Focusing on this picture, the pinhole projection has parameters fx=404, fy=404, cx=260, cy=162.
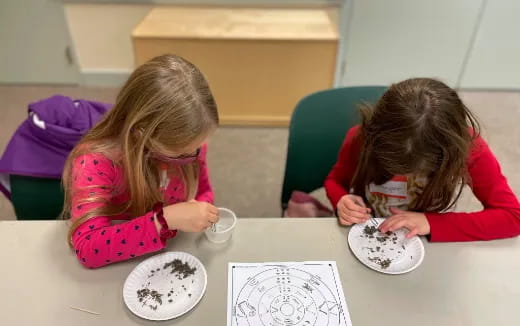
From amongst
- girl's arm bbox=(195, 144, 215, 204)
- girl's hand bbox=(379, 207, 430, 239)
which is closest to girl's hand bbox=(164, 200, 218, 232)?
girl's arm bbox=(195, 144, 215, 204)

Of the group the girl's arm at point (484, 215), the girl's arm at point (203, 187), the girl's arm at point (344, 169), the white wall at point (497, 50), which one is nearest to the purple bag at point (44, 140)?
the girl's arm at point (203, 187)

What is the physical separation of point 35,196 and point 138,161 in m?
0.47

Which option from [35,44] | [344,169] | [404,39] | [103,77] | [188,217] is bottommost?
[103,77]

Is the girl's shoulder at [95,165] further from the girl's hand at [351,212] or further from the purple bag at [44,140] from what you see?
the girl's hand at [351,212]

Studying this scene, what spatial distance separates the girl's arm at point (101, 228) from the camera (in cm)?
81

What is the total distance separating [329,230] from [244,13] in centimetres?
192

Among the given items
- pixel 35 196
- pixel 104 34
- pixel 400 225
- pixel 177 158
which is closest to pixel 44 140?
pixel 35 196

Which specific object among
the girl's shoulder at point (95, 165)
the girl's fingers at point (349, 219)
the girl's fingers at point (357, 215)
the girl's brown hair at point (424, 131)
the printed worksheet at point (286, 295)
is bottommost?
the printed worksheet at point (286, 295)

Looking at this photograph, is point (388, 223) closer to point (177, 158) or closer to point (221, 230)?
point (221, 230)

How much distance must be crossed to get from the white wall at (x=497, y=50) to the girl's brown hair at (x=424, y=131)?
2.06 metres

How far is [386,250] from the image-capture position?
0.89 metres

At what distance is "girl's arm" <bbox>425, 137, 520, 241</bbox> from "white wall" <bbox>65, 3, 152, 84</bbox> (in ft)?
7.23

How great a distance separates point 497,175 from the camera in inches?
39.8

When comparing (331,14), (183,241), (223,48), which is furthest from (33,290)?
(331,14)
